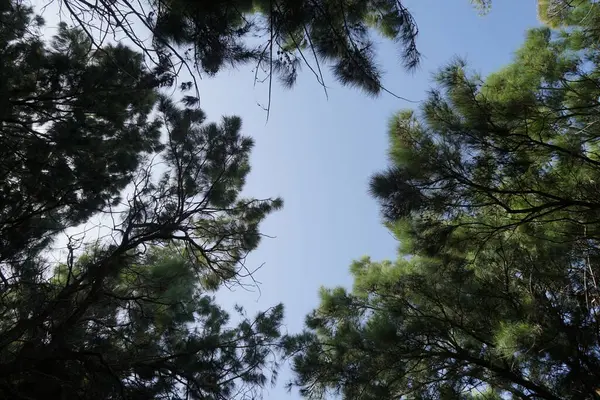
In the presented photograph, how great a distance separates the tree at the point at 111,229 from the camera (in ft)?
13.5

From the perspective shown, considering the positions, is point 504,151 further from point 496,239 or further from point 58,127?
point 58,127

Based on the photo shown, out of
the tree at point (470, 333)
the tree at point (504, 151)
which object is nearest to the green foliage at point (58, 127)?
the tree at point (504, 151)

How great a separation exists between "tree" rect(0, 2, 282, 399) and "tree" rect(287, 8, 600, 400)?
4.63 feet

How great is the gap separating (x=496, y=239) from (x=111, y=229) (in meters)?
4.07

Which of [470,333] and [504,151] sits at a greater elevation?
[504,151]

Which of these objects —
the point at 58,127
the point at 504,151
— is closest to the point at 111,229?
the point at 58,127

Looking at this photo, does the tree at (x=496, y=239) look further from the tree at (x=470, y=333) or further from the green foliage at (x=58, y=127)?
the green foliage at (x=58, y=127)

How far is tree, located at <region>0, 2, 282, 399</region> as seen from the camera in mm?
4102

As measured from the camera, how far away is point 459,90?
14.6 ft

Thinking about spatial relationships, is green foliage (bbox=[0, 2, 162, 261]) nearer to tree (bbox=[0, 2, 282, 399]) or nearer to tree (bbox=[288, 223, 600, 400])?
tree (bbox=[0, 2, 282, 399])

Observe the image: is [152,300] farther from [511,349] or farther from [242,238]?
[511,349]

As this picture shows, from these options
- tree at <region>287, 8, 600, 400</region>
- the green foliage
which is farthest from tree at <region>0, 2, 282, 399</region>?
Answer: tree at <region>287, 8, 600, 400</region>

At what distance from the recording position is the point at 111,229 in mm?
4660

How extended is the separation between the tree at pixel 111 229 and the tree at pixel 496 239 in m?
1.41
